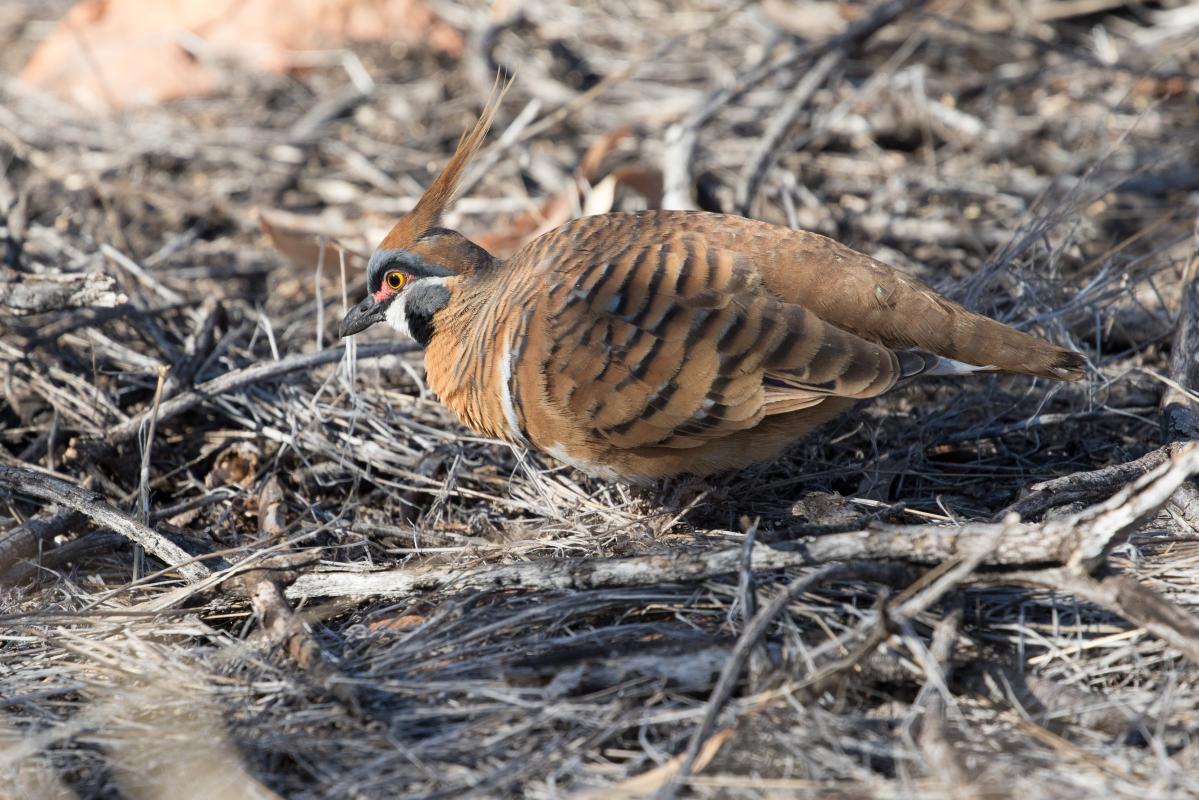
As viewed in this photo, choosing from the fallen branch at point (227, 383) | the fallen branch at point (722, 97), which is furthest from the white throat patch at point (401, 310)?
the fallen branch at point (722, 97)

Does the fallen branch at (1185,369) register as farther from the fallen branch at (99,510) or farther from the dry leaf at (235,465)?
the dry leaf at (235,465)

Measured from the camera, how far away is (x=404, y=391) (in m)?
4.65

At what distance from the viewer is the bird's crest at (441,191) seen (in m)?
3.88

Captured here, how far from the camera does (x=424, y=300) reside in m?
4.12

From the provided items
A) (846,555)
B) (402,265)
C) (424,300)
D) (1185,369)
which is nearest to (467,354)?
(424,300)

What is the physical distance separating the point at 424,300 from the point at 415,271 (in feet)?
0.37

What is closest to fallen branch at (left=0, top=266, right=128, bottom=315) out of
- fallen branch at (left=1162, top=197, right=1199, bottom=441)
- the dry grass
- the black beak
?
the dry grass

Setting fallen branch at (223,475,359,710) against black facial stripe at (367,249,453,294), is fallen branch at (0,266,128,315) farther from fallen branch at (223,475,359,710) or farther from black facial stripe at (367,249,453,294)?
fallen branch at (223,475,359,710)

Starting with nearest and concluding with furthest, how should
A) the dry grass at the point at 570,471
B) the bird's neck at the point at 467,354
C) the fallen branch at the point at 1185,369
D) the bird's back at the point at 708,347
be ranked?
1. the dry grass at the point at 570,471
2. the bird's back at the point at 708,347
3. the fallen branch at the point at 1185,369
4. the bird's neck at the point at 467,354

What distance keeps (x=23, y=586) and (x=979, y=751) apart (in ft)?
9.33

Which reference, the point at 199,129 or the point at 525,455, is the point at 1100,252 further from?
the point at 199,129

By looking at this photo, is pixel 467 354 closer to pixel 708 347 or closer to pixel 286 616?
pixel 708 347

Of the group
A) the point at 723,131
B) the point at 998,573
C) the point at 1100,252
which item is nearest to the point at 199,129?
the point at 723,131

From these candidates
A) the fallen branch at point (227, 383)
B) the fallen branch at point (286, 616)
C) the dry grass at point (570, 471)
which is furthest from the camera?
the fallen branch at point (227, 383)
